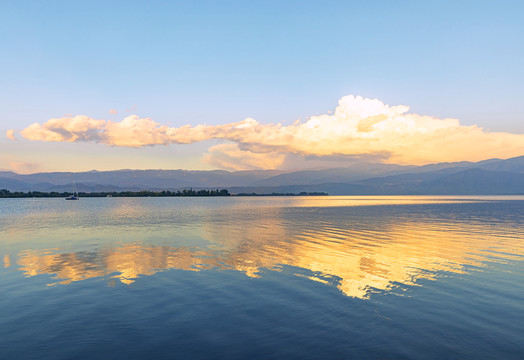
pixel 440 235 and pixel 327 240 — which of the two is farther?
pixel 440 235

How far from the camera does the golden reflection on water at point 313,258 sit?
28.4 m

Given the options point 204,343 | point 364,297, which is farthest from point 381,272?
point 204,343

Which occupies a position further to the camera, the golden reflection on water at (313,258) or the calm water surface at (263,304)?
the golden reflection on water at (313,258)

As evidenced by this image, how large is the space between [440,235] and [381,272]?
109 ft

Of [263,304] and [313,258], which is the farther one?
[313,258]

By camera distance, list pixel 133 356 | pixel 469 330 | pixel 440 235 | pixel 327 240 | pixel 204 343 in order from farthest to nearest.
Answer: pixel 440 235 < pixel 327 240 < pixel 469 330 < pixel 204 343 < pixel 133 356

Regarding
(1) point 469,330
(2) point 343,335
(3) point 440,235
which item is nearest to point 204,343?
(2) point 343,335

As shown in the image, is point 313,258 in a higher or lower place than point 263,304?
lower

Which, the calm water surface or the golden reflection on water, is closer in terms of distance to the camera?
the calm water surface

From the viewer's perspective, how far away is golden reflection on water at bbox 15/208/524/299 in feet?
93.1

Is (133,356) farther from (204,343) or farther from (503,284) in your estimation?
(503,284)

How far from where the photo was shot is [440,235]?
181 ft

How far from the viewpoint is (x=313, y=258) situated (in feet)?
118

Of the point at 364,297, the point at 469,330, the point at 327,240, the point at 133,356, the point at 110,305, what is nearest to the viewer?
the point at 133,356
